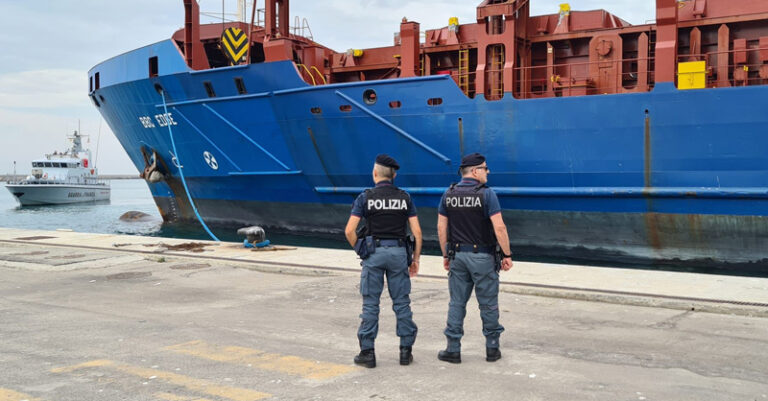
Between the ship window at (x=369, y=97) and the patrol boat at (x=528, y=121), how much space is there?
31 millimetres

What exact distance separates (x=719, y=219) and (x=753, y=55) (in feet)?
9.90

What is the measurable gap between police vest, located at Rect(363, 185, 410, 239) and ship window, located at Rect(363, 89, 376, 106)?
360 inches

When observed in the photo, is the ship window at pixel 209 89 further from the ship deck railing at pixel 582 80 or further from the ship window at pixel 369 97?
the ship deck railing at pixel 582 80

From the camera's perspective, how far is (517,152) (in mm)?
12422

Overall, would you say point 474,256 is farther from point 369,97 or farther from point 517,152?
point 369,97

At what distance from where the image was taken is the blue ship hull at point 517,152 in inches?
431

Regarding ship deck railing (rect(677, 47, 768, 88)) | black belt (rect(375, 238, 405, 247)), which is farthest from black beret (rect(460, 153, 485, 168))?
ship deck railing (rect(677, 47, 768, 88))

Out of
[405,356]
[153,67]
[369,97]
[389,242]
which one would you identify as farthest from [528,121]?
[153,67]

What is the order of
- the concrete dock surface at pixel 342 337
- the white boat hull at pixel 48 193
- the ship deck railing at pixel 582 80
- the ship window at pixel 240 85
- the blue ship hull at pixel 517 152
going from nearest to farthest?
the concrete dock surface at pixel 342 337
the blue ship hull at pixel 517 152
the ship deck railing at pixel 582 80
the ship window at pixel 240 85
the white boat hull at pixel 48 193

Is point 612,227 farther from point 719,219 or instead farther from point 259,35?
point 259,35

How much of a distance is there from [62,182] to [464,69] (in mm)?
40119

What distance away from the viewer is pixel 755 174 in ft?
34.9

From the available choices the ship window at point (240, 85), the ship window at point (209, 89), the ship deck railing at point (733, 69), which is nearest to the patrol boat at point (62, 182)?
the ship window at point (209, 89)

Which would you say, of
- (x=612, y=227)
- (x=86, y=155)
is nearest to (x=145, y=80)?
(x=612, y=227)
